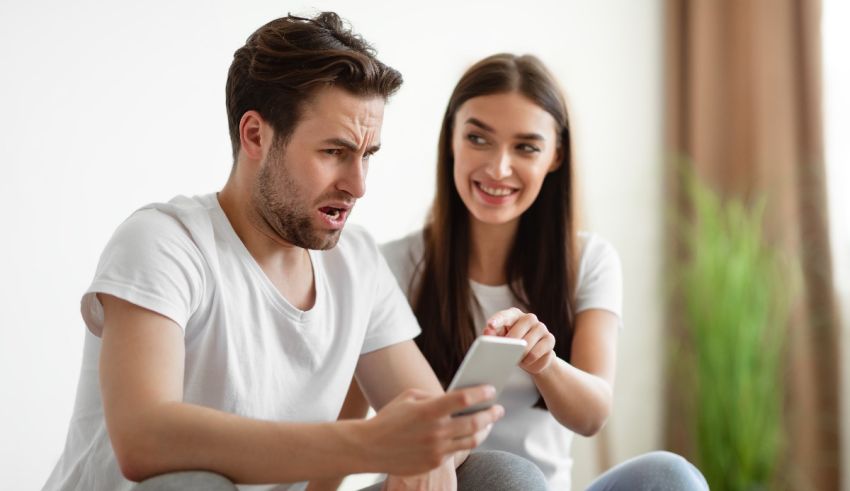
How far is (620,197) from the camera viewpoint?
3.48m

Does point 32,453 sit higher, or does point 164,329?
point 164,329

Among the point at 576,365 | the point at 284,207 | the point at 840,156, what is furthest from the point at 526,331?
the point at 840,156

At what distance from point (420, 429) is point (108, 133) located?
120 centimetres

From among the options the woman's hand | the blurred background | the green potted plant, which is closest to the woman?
the blurred background

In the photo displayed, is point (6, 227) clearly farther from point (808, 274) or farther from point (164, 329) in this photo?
point (808, 274)

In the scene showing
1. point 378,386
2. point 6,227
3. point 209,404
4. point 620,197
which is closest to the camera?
point 209,404

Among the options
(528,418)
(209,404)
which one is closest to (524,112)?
(528,418)

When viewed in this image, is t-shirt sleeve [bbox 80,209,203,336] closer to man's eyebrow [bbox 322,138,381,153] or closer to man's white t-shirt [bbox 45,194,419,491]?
man's white t-shirt [bbox 45,194,419,491]

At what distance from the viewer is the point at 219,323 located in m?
1.49

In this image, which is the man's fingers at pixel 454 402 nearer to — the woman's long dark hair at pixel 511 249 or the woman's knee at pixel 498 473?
the woman's knee at pixel 498 473

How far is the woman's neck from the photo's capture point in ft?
7.23

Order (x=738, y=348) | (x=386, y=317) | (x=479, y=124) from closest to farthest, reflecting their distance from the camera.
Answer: (x=386, y=317), (x=479, y=124), (x=738, y=348)

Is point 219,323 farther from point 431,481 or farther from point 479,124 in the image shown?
point 479,124

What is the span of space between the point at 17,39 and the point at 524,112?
3.49ft
